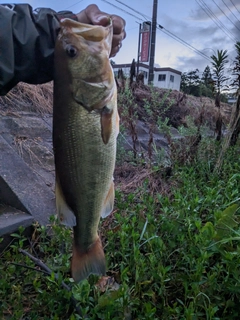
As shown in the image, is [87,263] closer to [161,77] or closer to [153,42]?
[153,42]

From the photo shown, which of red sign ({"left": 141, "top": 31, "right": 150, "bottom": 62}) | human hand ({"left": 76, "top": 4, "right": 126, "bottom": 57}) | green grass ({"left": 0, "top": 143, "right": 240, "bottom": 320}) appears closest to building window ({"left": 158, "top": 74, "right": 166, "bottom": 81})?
red sign ({"left": 141, "top": 31, "right": 150, "bottom": 62})

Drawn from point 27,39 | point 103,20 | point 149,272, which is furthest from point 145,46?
point 103,20

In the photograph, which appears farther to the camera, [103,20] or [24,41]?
[24,41]

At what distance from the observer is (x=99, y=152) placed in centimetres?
150

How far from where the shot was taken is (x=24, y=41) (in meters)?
1.68

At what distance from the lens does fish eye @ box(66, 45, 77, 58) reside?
4.56 feet

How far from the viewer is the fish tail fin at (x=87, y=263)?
5.30 feet

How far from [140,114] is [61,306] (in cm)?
563

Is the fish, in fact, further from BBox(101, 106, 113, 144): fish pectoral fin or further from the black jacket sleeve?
the black jacket sleeve

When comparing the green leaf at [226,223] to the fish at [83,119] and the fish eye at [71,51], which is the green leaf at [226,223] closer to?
the fish at [83,119]

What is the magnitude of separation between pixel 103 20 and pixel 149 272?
1.44m

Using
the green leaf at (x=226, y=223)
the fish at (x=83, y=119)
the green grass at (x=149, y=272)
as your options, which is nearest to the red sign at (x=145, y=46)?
the green grass at (x=149, y=272)

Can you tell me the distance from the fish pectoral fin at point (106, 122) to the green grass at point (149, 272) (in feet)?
2.90

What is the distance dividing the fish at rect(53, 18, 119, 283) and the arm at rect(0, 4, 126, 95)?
0.89 ft
